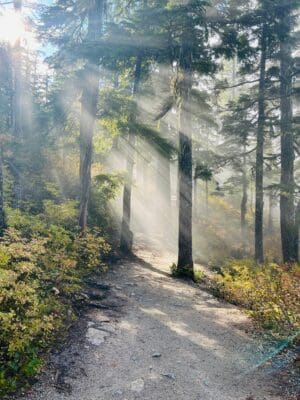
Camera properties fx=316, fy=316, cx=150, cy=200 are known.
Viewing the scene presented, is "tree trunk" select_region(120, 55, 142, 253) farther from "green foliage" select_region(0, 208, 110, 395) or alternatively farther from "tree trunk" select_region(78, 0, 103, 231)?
"green foliage" select_region(0, 208, 110, 395)

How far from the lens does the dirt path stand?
4.80m

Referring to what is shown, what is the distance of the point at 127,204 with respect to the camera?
15242 millimetres

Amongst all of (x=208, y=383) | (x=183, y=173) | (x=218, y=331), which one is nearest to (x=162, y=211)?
(x=183, y=173)

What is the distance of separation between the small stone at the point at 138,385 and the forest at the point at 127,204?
0.07ft

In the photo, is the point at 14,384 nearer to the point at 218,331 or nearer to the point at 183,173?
the point at 218,331

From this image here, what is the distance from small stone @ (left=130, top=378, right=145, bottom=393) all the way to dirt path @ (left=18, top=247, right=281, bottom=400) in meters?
0.02

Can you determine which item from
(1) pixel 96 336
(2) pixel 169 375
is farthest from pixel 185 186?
(2) pixel 169 375

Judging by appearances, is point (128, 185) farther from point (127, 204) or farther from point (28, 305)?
point (28, 305)

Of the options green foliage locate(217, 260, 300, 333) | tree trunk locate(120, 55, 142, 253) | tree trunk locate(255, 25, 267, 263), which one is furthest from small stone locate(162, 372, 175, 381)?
tree trunk locate(255, 25, 267, 263)

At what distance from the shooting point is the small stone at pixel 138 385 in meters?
4.81

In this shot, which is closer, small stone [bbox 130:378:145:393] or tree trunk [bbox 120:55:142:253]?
small stone [bbox 130:378:145:393]

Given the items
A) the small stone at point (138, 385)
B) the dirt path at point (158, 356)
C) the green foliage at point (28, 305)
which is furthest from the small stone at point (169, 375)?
the green foliage at point (28, 305)

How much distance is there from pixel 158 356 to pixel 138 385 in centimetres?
104

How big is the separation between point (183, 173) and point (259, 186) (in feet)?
16.6
